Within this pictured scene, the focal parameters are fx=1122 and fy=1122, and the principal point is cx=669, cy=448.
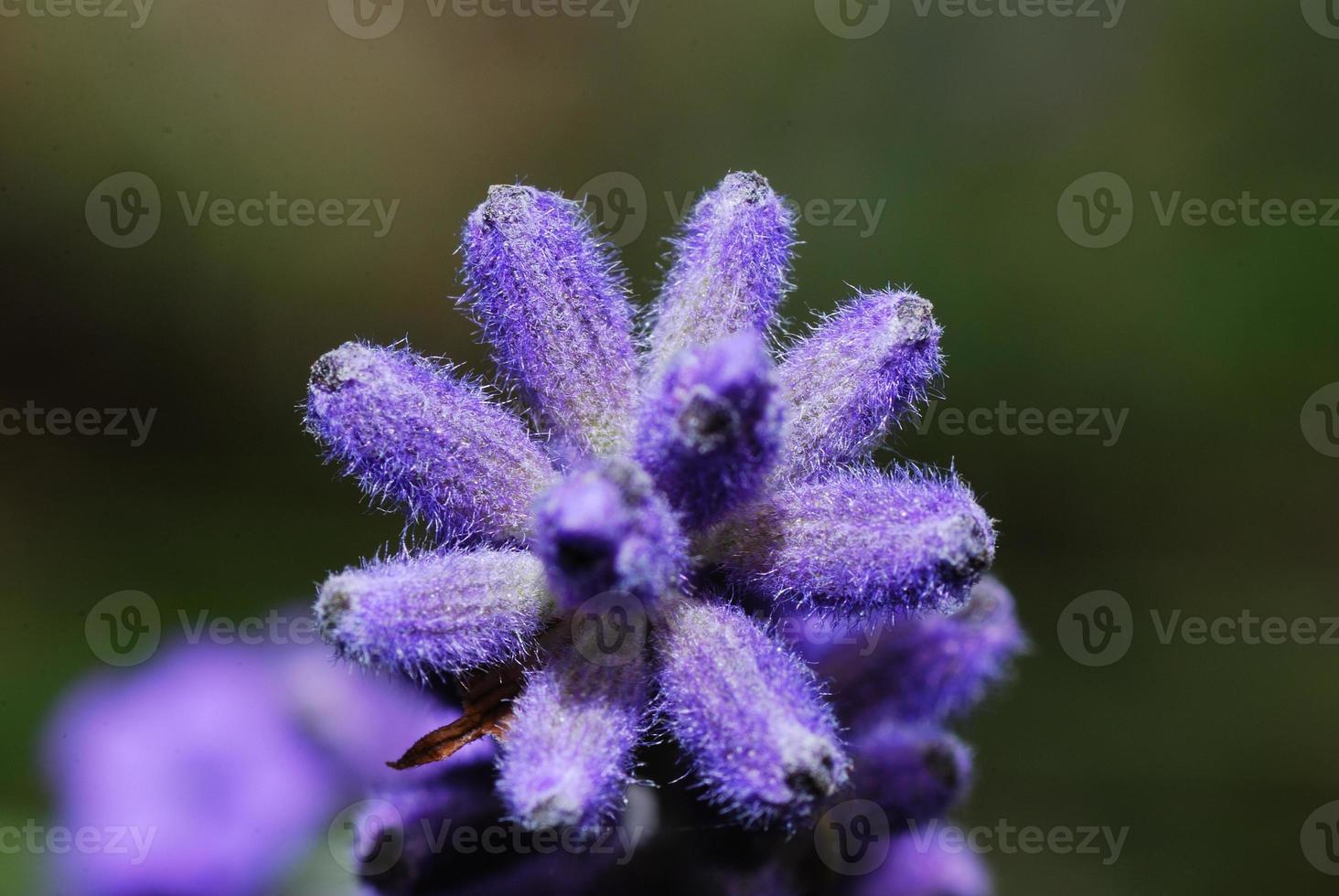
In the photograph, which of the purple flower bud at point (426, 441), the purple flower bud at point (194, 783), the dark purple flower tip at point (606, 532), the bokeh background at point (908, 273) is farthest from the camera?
the bokeh background at point (908, 273)

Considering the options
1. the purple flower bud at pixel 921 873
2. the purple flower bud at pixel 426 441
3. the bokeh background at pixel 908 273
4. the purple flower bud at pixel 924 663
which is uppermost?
the bokeh background at pixel 908 273

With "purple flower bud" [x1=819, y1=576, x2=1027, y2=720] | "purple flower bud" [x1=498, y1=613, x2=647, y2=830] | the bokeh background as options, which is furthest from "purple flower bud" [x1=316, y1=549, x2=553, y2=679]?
the bokeh background

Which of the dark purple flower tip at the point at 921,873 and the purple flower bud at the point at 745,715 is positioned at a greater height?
the dark purple flower tip at the point at 921,873

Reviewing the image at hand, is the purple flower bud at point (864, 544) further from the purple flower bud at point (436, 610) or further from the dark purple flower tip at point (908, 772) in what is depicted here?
the dark purple flower tip at point (908, 772)

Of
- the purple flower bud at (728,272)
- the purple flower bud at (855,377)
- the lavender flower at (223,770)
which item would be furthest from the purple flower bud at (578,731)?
the lavender flower at (223,770)

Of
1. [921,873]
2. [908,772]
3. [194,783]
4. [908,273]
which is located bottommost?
[194,783]

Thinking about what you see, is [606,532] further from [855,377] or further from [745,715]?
[855,377]

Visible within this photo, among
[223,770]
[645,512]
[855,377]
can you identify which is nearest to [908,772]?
[855,377]
